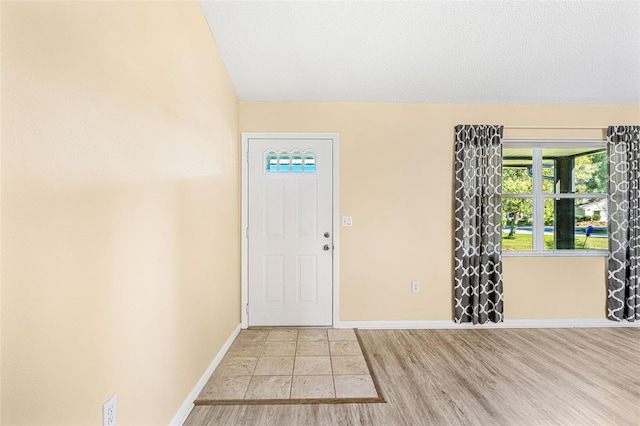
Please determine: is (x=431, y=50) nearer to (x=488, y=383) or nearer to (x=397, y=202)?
(x=397, y=202)

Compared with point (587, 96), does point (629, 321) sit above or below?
below

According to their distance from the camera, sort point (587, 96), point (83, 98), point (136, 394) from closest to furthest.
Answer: point (83, 98) → point (136, 394) → point (587, 96)

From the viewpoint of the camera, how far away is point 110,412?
1130 millimetres

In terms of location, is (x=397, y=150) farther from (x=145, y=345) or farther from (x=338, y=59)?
(x=145, y=345)

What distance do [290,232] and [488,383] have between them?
2.14 m

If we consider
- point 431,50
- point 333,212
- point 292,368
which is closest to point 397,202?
point 333,212

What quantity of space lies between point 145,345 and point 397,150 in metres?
2.78

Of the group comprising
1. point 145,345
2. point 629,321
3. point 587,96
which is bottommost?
point 629,321

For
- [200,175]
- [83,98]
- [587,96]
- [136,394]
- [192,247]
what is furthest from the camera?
[587,96]

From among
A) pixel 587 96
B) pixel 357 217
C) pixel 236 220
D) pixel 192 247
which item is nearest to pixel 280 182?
pixel 236 220

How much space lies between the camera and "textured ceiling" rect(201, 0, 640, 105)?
211 cm

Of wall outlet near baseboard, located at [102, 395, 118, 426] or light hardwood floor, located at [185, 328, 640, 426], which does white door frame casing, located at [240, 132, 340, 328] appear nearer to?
light hardwood floor, located at [185, 328, 640, 426]

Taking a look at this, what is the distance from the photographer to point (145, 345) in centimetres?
137

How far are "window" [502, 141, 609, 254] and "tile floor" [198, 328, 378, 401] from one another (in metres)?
2.21
